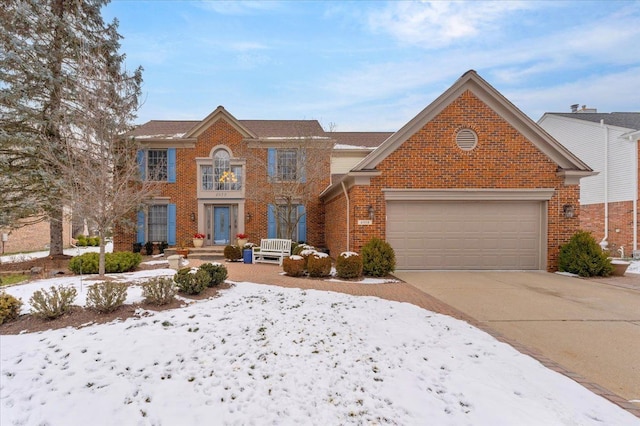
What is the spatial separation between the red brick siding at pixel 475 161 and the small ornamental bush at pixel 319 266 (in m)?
1.74

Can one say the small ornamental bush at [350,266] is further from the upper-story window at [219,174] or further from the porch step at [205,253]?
the upper-story window at [219,174]

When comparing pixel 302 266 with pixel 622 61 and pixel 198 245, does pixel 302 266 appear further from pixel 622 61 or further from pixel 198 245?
pixel 622 61

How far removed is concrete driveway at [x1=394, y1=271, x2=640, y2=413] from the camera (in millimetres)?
3713

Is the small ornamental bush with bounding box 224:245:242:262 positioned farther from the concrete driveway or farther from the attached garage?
the concrete driveway

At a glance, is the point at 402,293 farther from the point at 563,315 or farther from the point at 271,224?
the point at 271,224

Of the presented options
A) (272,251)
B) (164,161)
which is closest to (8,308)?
(272,251)

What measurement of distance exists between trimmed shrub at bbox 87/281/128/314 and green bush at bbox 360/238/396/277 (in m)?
A: 6.09

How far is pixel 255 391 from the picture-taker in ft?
10.5

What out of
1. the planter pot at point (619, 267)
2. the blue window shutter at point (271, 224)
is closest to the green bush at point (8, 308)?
the blue window shutter at point (271, 224)

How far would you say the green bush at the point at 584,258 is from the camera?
9.38 metres

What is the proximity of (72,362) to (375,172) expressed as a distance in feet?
27.9

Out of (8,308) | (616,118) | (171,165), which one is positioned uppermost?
(616,118)

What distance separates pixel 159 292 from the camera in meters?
5.56

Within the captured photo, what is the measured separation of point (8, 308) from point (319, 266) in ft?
21.1
